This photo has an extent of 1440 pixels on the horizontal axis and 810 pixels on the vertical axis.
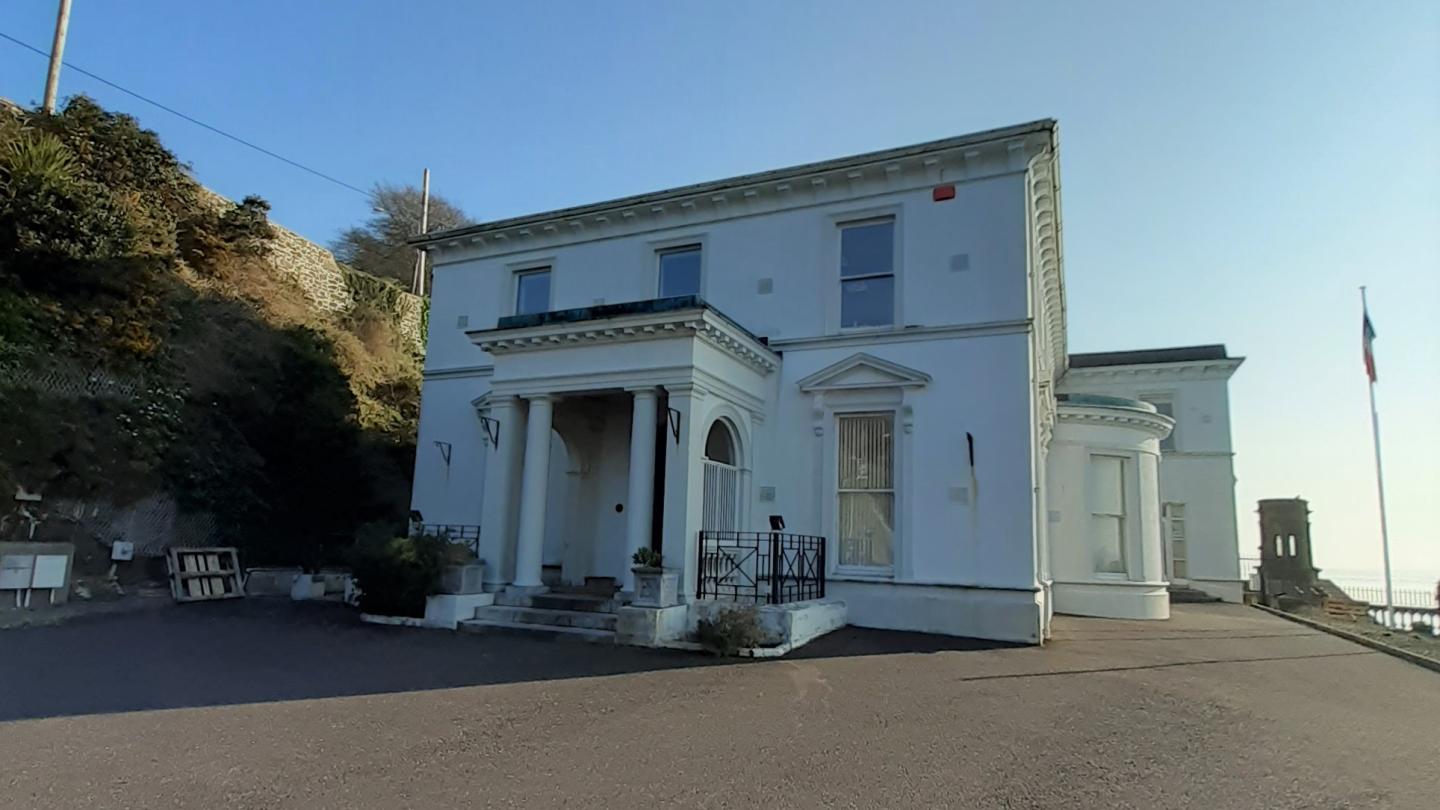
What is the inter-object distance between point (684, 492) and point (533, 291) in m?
6.67

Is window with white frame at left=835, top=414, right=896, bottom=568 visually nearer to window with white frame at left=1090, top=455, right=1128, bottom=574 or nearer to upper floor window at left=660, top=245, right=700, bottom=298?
upper floor window at left=660, top=245, right=700, bottom=298

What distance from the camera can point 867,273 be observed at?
39.8 feet

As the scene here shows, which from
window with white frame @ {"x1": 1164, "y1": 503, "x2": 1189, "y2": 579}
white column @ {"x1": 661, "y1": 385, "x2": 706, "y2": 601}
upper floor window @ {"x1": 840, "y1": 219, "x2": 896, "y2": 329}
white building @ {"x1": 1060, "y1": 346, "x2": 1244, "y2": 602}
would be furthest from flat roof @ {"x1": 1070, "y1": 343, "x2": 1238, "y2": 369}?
white column @ {"x1": 661, "y1": 385, "x2": 706, "y2": 601}

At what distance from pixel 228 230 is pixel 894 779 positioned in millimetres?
17898

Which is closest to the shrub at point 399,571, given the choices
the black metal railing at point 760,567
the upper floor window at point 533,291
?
the black metal railing at point 760,567

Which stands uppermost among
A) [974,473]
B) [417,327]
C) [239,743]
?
[417,327]

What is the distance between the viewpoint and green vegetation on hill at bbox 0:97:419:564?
37.2 feet

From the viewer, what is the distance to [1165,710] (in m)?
6.55

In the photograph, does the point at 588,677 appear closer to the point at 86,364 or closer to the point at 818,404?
the point at 818,404

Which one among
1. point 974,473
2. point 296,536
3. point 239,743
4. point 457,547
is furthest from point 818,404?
point 296,536

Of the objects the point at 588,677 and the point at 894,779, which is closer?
the point at 894,779

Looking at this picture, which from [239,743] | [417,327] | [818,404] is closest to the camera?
[239,743]

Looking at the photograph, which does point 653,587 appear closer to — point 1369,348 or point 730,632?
point 730,632

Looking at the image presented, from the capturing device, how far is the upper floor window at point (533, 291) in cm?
1455
